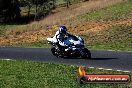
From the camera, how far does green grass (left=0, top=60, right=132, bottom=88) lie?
1609 centimetres

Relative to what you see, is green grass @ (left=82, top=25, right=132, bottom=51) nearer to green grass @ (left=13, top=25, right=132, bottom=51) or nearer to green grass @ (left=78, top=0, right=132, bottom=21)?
green grass @ (left=13, top=25, right=132, bottom=51)

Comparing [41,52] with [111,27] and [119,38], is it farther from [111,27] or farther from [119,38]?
[111,27]

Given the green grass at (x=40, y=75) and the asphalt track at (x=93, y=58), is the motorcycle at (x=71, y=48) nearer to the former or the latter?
the asphalt track at (x=93, y=58)

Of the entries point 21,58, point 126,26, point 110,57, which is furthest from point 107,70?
point 126,26

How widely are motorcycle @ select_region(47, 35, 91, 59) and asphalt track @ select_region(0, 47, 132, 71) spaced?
497mm

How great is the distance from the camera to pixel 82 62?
22.4 m

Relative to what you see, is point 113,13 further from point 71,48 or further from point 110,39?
point 71,48

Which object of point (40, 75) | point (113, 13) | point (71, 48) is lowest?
point (113, 13)

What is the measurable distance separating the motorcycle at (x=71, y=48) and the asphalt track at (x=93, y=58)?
0.50 metres

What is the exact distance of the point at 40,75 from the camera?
60.0ft

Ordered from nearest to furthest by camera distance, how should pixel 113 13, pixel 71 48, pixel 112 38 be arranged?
1. pixel 71 48
2. pixel 112 38
3. pixel 113 13

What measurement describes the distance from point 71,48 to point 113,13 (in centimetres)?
2403

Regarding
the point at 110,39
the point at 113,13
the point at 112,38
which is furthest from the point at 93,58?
the point at 113,13

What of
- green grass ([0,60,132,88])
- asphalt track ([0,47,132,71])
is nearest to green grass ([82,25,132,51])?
asphalt track ([0,47,132,71])
